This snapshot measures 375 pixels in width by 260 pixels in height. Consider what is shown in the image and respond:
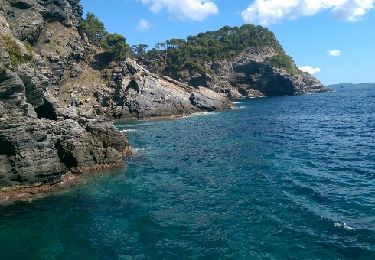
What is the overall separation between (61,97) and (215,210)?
325ft

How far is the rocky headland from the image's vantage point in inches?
1698

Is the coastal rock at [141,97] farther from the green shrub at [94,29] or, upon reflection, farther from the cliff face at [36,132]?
the cliff face at [36,132]

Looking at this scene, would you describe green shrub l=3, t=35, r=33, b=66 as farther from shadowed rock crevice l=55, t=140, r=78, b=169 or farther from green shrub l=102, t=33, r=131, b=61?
green shrub l=102, t=33, r=131, b=61

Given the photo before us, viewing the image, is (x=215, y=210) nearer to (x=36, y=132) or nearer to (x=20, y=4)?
(x=36, y=132)

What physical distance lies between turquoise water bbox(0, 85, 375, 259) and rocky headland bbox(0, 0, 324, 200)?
15.2ft

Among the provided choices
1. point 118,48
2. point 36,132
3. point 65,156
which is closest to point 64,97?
point 118,48

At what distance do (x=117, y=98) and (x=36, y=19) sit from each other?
37.4 metres

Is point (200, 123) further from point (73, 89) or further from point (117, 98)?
point (73, 89)

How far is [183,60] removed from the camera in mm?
198250

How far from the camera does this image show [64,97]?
408 feet

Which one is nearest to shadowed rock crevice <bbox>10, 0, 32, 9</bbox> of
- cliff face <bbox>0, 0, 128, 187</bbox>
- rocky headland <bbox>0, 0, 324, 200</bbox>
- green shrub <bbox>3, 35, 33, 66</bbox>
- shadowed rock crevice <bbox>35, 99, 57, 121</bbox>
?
rocky headland <bbox>0, 0, 324, 200</bbox>

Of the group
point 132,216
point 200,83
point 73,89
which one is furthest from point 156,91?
point 132,216

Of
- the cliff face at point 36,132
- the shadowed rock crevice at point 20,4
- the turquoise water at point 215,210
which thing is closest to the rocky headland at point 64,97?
the cliff face at point 36,132

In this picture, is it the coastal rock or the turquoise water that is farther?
the coastal rock
